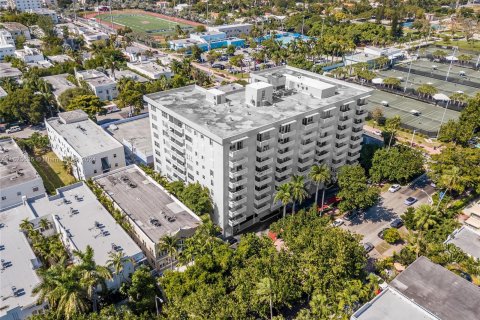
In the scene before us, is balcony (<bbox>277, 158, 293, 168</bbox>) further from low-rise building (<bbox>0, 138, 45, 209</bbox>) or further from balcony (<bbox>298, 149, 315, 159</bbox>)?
low-rise building (<bbox>0, 138, 45, 209</bbox>)

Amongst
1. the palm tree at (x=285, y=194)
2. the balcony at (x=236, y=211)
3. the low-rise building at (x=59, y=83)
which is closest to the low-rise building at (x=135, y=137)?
the balcony at (x=236, y=211)

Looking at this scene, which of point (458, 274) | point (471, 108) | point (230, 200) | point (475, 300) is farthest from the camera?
point (471, 108)

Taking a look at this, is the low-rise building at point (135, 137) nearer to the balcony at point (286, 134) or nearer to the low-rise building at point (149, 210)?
the low-rise building at point (149, 210)

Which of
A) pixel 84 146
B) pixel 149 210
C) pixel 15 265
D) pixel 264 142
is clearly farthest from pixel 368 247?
pixel 84 146

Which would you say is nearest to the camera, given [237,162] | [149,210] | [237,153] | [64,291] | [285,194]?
[64,291]

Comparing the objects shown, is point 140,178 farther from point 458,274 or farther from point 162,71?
point 162,71

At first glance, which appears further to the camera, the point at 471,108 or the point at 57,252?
the point at 471,108

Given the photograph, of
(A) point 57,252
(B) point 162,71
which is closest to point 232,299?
(A) point 57,252

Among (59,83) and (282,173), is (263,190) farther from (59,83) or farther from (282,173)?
(59,83)
